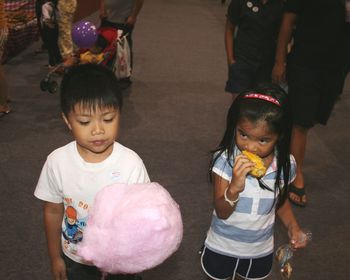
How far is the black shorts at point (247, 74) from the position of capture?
2.54 m

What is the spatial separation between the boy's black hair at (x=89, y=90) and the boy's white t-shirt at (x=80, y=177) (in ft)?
0.48

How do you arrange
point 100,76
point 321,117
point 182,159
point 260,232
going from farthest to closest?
1. point 182,159
2. point 321,117
3. point 260,232
4. point 100,76

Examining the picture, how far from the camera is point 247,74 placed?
2576 mm

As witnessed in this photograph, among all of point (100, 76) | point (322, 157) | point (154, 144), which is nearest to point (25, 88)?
point (154, 144)

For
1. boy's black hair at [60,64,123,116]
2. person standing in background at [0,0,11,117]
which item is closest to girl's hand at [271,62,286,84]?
boy's black hair at [60,64,123,116]

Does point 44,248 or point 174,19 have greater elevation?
point 44,248

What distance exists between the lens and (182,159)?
3.20 m

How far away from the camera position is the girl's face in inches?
52.3

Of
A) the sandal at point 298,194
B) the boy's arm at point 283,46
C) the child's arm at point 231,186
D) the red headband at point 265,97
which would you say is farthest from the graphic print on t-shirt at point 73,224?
the sandal at point 298,194

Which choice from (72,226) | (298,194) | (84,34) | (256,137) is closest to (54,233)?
(72,226)

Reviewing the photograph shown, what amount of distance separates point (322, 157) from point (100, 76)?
8.46 feet

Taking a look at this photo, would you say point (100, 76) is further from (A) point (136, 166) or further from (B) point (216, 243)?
(B) point (216, 243)

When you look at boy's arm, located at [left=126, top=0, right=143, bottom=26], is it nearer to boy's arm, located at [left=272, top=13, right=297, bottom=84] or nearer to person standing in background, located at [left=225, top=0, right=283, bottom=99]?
person standing in background, located at [left=225, top=0, right=283, bottom=99]

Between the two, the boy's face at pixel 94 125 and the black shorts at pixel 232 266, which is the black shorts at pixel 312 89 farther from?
the boy's face at pixel 94 125
